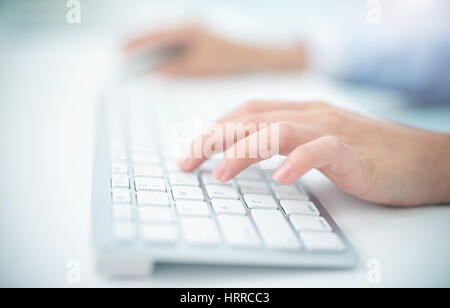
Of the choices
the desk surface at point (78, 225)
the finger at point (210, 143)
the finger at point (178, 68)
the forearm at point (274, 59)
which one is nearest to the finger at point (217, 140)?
the finger at point (210, 143)

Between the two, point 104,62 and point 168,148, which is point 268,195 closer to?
point 168,148

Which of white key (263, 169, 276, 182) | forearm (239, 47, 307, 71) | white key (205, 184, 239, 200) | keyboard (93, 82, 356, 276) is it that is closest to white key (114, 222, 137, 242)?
keyboard (93, 82, 356, 276)

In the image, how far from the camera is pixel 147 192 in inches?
18.0

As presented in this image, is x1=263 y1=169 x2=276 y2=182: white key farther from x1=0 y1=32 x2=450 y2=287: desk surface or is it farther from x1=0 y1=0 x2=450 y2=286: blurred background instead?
x1=0 y1=0 x2=450 y2=286: blurred background

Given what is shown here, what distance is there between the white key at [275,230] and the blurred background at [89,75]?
0.09 metres

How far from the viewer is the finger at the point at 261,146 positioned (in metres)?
0.49

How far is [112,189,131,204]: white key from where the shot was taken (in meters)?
0.43

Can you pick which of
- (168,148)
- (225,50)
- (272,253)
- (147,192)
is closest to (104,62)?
(225,50)

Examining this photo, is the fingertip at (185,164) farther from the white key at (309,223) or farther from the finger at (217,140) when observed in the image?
the white key at (309,223)

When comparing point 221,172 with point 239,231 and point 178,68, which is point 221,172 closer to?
point 239,231

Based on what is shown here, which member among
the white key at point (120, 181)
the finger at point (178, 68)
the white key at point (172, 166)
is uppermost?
the finger at point (178, 68)

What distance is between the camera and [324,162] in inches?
18.6

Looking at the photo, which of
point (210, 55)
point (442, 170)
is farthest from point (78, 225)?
point (210, 55)

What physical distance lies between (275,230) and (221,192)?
0.09 meters
